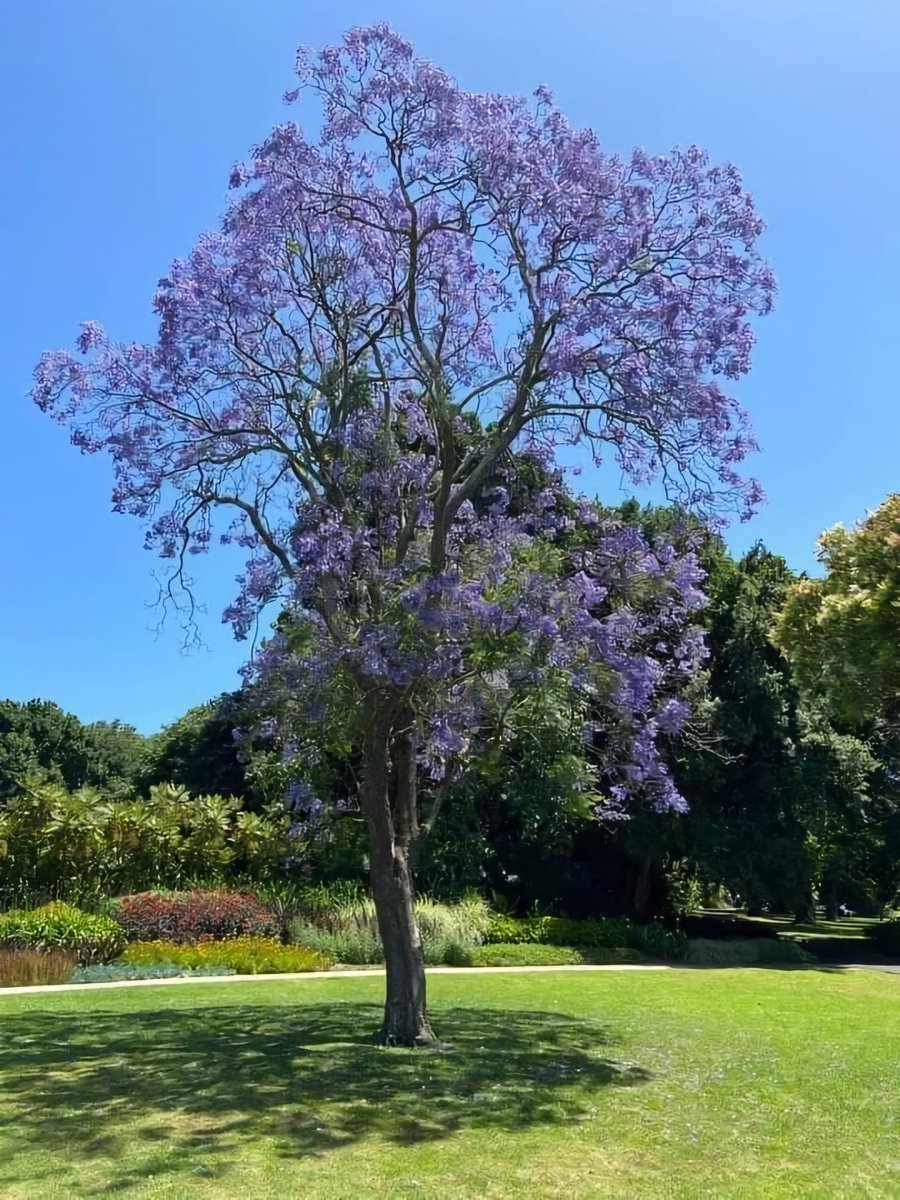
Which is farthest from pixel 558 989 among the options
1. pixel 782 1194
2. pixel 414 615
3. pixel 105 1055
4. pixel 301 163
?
pixel 301 163

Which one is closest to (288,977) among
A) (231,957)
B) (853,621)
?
(231,957)

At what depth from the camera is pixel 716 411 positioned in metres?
8.80

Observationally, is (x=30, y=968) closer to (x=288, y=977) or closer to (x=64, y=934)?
(x=64, y=934)

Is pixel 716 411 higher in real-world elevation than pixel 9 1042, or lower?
higher

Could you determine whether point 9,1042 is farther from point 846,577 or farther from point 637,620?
point 846,577

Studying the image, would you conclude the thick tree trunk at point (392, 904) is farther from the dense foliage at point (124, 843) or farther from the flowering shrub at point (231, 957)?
the dense foliage at point (124, 843)

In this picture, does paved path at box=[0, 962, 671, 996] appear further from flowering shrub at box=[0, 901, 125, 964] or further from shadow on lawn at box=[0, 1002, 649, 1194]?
shadow on lawn at box=[0, 1002, 649, 1194]

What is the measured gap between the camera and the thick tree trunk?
8688 millimetres

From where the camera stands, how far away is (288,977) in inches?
589

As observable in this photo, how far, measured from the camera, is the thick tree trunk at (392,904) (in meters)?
8.69

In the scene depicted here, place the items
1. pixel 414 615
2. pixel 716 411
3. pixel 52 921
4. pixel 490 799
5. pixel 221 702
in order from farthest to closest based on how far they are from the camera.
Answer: pixel 490 799 < pixel 52 921 < pixel 221 702 < pixel 716 411 < pixel 414 615

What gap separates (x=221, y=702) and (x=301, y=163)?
19.6ft

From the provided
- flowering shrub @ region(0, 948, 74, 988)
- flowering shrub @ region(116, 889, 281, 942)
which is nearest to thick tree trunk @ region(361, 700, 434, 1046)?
flowering shrub @ region(0, 948, 74, 988)

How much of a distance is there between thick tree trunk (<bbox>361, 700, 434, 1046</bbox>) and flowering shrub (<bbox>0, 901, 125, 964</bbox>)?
822cm
